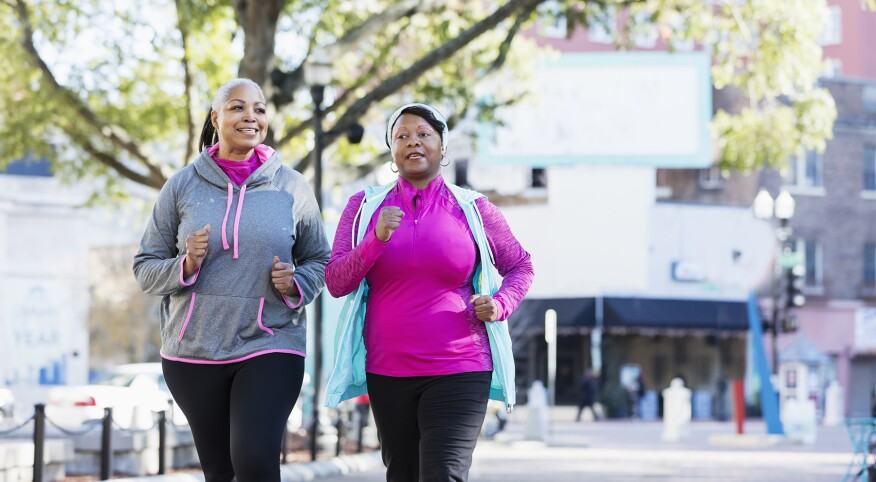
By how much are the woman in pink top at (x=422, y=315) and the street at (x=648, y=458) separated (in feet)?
33.8

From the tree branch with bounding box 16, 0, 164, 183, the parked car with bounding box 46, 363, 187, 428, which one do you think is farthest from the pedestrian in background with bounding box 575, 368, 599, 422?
the tree branch with bounding box 16, 0, 164, 183

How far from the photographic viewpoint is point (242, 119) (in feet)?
18.9

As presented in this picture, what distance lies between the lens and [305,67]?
61.0 ft

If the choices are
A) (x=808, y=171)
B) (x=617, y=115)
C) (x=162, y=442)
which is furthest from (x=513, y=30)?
(x=808, y=171)

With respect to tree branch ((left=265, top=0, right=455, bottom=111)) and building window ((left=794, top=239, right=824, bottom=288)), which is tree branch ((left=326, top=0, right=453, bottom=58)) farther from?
building window ((left=794, top=239, right=824, bottom=288))

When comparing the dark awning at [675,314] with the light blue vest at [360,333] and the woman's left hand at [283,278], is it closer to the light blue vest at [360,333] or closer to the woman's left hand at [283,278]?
the light blue vest at [360,333]

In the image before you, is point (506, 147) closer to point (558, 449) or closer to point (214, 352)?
point (558, 449)

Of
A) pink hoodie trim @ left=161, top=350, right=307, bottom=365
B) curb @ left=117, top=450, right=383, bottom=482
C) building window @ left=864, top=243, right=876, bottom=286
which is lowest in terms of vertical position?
curb @ left=117, top=450, right=383, bottom=482

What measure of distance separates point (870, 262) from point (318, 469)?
39042 mm

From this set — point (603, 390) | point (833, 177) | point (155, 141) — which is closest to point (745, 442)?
point (155, 141)

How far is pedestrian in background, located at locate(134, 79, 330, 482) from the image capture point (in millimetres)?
5527

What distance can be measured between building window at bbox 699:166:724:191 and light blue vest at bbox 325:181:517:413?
149ft

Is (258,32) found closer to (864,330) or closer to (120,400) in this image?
(120,400)

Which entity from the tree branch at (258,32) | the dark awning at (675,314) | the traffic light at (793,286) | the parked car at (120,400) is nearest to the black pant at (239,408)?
the parked car at (120,400)
